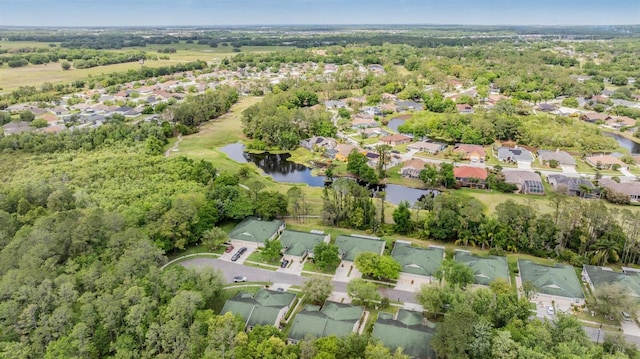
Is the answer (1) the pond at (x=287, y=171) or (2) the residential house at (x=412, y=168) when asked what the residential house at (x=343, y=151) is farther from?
(2) the residential house at (x=412, y=168)

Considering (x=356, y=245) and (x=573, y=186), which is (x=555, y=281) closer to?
(x=356, y=245)

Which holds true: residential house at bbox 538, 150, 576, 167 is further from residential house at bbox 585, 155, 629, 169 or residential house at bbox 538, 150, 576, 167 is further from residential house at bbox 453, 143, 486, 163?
residential house at bbox 453, 143, 486, 163

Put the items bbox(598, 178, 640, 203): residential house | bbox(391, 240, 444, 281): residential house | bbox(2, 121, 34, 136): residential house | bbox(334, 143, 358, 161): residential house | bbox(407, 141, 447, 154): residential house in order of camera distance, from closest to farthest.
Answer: bbox(391, 240, 444, 281): residential house
bbox(598, 178, 640, 203): residential house
bbox(334, 143, 358, 161): residential house
bbox(407, 141, 447, 154): residential house
bbox(2, 121, 34, 136): residential house

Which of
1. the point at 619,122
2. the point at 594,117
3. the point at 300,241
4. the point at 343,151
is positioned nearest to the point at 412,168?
the point at 343,151

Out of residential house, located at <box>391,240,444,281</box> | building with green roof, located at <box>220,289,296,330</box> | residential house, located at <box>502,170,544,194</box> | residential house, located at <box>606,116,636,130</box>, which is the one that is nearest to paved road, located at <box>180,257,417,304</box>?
residential house, located at <box>391,240,444,281</box>

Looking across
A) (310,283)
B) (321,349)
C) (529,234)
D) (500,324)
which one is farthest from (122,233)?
(529,234)

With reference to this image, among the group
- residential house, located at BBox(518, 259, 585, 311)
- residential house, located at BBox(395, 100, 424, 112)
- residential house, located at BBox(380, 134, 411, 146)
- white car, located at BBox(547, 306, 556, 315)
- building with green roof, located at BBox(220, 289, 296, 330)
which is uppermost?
residential house, located at BBox(395, 100, 424, 112)

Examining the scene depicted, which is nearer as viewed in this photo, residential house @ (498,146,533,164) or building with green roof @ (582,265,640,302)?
building with green roof @ (582,265,640,302)
